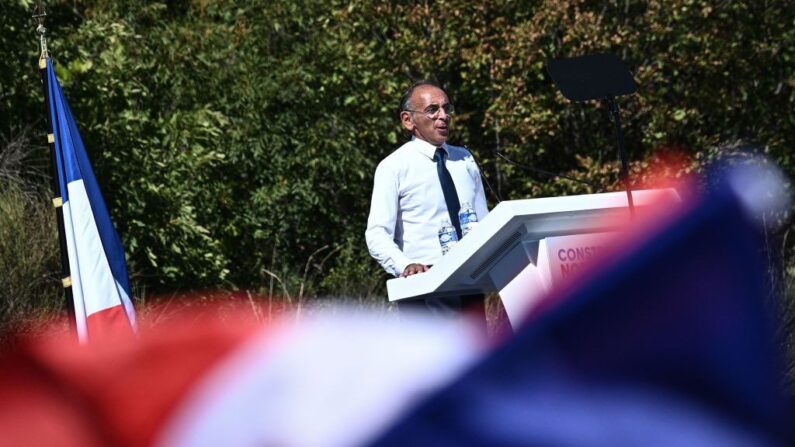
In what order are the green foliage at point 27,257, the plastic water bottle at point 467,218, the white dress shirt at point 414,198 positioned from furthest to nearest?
the green foliage at point 27,257
the white dress shirt at point 414,198
the plastic water bottle at point 467,218

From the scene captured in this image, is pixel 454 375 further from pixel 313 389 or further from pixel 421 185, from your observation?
pixel 421 185

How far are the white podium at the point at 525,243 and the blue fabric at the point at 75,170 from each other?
288 centimetres

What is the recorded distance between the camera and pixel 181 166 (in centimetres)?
1055

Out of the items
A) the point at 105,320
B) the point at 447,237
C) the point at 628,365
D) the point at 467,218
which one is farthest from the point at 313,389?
the point at 105,320

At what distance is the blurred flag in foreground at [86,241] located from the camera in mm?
6207

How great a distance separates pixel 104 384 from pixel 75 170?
5423 mm

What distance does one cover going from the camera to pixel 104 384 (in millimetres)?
1253

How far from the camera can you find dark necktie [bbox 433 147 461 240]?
17.6 feet

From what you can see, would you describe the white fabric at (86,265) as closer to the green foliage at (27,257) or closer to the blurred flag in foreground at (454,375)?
the green foliage at (27,257)

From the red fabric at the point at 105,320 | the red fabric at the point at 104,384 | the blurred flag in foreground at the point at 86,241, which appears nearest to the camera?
the red fabric at the point at 104,384

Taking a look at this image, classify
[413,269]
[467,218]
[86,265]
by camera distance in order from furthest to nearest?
[86,265], [467,218], [413,269]

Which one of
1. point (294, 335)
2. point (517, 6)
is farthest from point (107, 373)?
point (517, 6)

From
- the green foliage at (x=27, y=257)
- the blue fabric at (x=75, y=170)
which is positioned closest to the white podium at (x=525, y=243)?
the blue fabric at (x=75, y=170)

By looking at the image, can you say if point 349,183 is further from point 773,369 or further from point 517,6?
point 773,369
